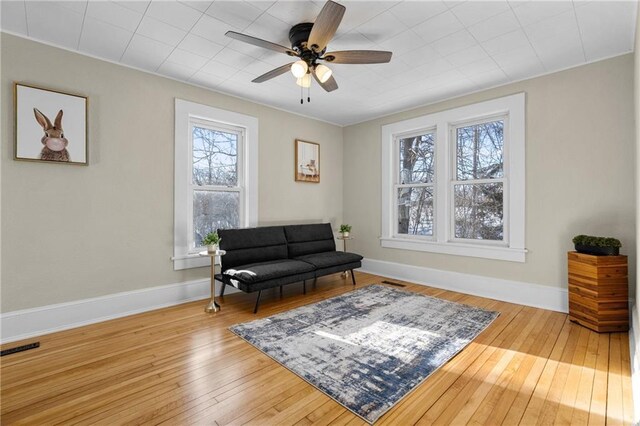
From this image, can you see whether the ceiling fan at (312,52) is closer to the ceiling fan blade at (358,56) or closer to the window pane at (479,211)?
the ceiling fan blade at (358,56)

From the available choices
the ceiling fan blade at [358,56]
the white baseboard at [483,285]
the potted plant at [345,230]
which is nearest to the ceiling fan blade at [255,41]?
the ceiling fan blade at [358,56]

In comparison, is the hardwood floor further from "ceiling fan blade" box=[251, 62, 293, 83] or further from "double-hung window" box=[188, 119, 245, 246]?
"ceiling fan blade" box=[251, 62, 293, 83]

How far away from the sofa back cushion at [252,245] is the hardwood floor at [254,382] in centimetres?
101

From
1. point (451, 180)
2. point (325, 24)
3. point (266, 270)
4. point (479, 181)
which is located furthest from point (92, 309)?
point (479, 181)

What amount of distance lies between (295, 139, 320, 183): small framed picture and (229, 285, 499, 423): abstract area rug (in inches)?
85.9

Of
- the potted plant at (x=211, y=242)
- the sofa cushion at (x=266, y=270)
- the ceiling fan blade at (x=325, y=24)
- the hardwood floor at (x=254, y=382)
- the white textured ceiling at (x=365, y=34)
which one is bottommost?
the hardwood floor at (x=254, y=382)

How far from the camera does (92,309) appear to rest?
3.03 m

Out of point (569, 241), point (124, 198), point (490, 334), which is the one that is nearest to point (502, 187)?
point (569, 241)

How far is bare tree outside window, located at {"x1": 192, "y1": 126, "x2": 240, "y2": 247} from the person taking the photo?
3916mm

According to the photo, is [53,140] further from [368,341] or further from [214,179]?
[368,341]

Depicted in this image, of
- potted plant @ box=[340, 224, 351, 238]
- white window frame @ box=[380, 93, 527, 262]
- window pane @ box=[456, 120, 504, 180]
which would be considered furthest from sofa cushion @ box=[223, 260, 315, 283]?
window pane @ box=[456, 120, 504, 180]

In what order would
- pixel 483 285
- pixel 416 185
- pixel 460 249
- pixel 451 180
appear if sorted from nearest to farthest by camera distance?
pixel 483 285
pixel 460 249
pixel 451 180
pixel 416 185

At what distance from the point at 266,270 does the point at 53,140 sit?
7.90 feet

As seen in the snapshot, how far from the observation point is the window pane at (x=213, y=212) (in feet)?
12.8
